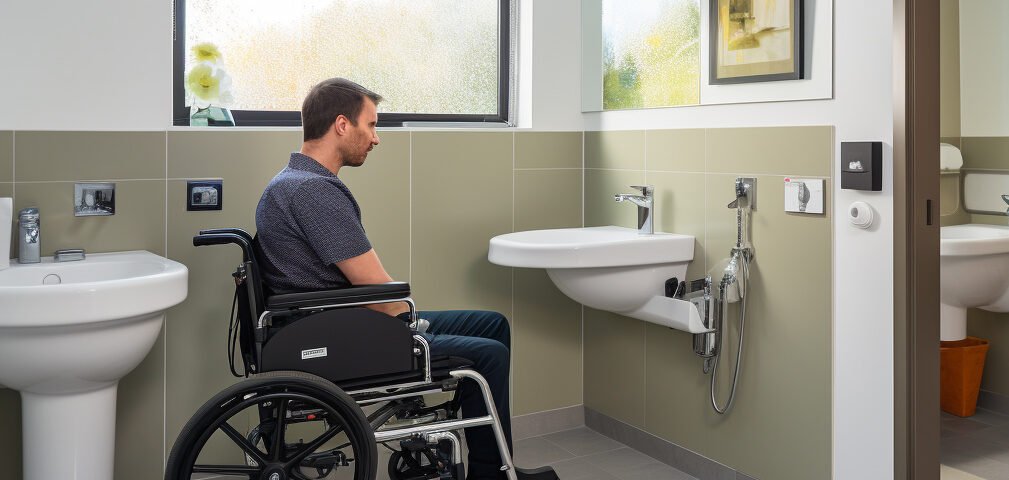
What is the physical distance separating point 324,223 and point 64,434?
0.89 metres

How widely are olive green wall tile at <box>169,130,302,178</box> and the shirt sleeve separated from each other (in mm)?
688

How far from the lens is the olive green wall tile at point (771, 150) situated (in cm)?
242

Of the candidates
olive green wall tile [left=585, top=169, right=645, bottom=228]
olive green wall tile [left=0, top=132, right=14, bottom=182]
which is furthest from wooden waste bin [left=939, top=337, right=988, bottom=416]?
olive green wall tile [left=0, top=132, right=14, bottom=182]

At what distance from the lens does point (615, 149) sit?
3240 mm

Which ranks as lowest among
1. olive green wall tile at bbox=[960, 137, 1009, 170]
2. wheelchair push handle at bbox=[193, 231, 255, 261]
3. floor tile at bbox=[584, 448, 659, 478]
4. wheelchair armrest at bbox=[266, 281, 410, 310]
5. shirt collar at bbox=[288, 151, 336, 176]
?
floor tile at bbox=[584, 448, 659, 478]

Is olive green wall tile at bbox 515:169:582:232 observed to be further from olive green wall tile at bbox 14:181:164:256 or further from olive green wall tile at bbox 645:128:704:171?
olive green wall tile at bbox 14:181:164:256

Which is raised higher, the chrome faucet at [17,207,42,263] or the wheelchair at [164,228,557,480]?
the chrome faucet at [17,207,42,263]

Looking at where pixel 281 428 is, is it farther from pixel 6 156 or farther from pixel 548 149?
pixel 548 149

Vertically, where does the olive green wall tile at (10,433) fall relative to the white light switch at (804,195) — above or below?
below

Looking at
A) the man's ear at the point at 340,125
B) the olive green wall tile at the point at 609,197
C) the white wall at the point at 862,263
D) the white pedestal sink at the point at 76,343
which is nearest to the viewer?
the white pedestal sink at the point at 76,343

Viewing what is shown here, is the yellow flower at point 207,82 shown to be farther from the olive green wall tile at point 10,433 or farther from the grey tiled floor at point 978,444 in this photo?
the grey tiled floor at point 978,444

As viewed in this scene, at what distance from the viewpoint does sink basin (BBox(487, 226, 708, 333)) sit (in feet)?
8.88

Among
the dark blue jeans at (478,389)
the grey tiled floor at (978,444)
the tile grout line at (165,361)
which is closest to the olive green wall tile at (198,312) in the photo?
the tile grout line at (165,361)

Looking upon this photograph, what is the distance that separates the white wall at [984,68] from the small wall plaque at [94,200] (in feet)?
7.93
